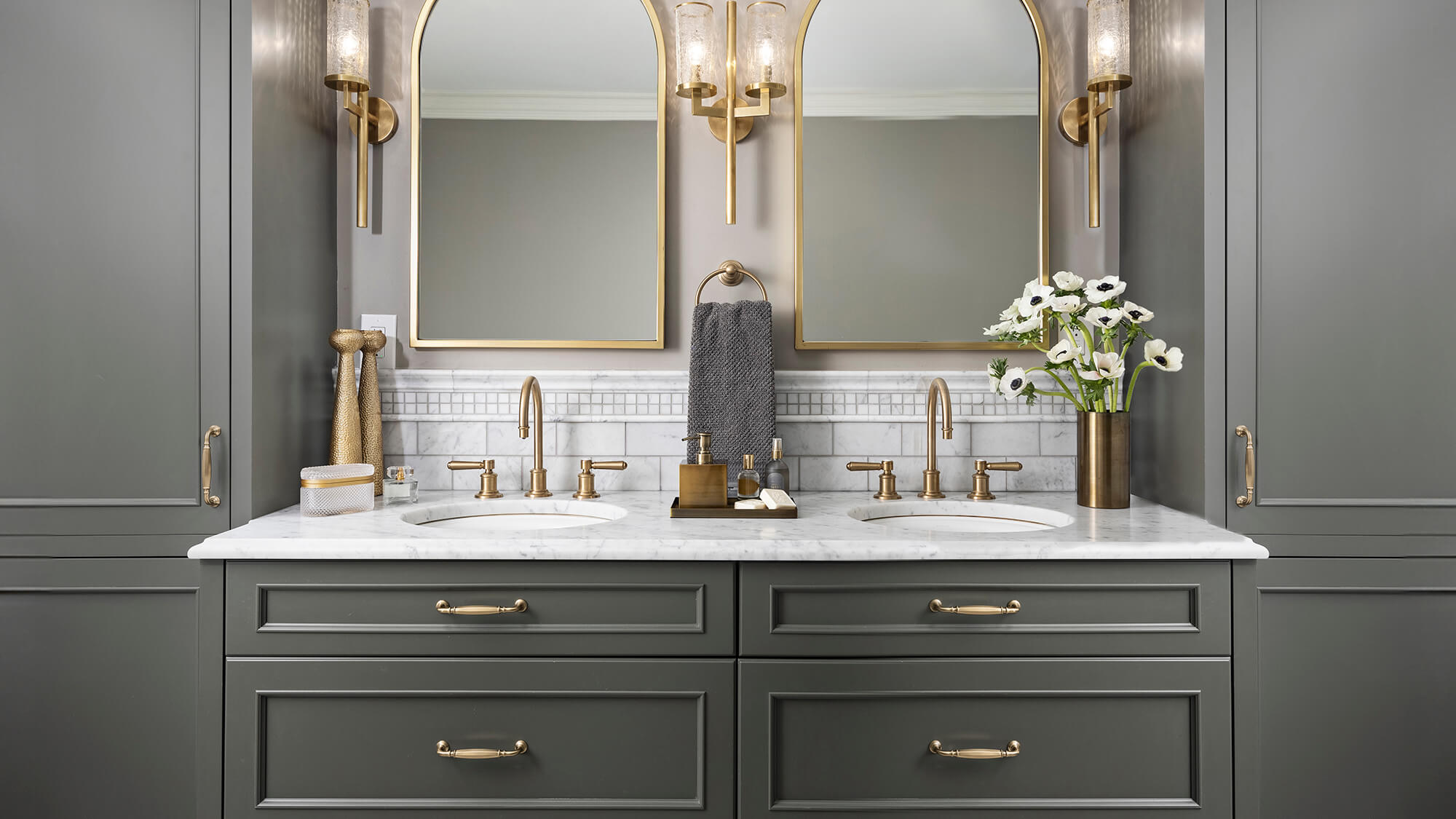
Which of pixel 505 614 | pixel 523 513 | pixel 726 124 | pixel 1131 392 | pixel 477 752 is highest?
pixel 726 124

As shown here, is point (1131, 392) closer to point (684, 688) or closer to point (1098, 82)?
point (1098, 82)

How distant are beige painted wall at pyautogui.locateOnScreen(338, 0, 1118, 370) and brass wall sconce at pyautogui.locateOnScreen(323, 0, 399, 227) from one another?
0.04 m

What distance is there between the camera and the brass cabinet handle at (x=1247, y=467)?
1528 millimetres

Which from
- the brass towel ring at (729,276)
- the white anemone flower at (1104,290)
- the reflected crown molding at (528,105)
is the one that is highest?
the reflected crown molding at (528,105)

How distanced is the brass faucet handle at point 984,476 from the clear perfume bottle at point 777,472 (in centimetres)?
46

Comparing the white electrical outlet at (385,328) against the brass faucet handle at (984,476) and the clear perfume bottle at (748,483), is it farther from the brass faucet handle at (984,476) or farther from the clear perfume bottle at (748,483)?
the brass faucet handle at (984,476)

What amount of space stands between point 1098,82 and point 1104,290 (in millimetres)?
565

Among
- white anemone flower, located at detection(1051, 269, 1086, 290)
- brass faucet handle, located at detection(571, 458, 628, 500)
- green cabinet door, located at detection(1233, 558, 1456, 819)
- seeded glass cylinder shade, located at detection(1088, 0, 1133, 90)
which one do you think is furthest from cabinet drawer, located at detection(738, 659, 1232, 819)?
seeded glass cylinder shade, located at detection(1088, 0, 1133, 90)

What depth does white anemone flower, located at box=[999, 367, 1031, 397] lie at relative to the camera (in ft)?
5.76

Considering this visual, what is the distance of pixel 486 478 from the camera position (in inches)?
72.9

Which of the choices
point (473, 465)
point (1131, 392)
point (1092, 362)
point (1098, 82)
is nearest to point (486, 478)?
point (473, 465)

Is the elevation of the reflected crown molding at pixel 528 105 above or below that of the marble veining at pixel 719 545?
above

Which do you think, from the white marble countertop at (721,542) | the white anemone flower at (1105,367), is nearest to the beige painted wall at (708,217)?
the white anemone flower at (1105,367)

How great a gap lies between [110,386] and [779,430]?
1432 millimetres
